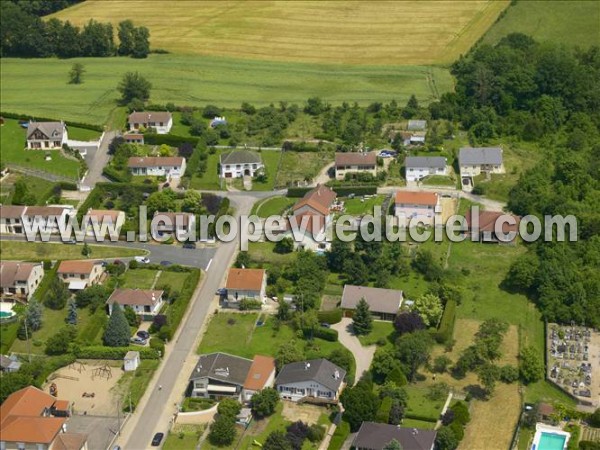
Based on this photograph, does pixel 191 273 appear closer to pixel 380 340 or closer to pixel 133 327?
pixel 133 327

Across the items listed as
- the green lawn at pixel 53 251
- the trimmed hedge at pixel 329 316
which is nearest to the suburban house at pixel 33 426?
the trimmed hedge at pixel 329 316

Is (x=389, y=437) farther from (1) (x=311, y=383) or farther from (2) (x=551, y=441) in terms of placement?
(2) (x=551, y=441)

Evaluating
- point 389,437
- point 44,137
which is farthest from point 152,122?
point 389,437

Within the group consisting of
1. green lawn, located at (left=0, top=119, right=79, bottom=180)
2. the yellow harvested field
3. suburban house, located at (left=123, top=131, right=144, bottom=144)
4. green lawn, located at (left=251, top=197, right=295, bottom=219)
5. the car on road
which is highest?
the yellow harvested field

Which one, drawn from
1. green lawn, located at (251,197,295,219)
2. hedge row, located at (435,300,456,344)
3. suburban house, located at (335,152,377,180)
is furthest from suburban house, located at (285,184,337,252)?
hedge row, located at (435,300,456,344)

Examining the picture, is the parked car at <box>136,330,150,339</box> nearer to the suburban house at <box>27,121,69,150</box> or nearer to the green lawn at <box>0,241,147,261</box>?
the green lawn at <box>0,241,147,261</box>

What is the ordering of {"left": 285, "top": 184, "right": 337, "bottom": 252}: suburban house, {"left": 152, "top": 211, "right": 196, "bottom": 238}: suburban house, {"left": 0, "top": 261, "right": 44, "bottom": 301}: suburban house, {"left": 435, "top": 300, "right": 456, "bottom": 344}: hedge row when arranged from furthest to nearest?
1. {"left": 152, "top": 211, "right": 196, "bottom": 238}: suburban house
2. {"left": 285, "top": 184, "right": 337, "bottom": 252}: suburban house
3. {"left": 0, "top": 261, "right": 44, "bottom": 301}: suburban house
4. {"left": 435, "top": 300, "right": 456, "bottom": 344}: hedge row
